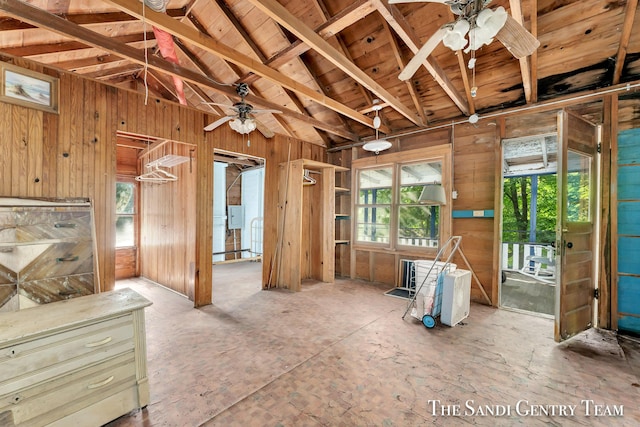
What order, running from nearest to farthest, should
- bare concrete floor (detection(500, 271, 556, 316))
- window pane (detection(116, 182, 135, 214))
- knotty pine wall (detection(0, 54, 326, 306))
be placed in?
1. knotty pine wall (detection(0, 54, 326, 306))
2. bare concrete floor (detection(500, 271, 556, 316))
3. window pane (detection(116, 182, 135, 214))

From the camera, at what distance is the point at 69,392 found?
4.69 feet

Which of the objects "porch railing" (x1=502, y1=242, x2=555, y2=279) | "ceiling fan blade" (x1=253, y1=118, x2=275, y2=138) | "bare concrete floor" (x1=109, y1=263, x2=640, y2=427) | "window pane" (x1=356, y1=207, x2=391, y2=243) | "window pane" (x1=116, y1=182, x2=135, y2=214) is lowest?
"bare concrete floor" (x1=109, y1=263, x2=640, y2=427)

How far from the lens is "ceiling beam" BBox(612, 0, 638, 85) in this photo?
→ 92.4 inches

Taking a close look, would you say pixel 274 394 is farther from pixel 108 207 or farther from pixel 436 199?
pixel 436 199

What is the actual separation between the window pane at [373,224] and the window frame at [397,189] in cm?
7

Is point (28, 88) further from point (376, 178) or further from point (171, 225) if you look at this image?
point (376, 178)

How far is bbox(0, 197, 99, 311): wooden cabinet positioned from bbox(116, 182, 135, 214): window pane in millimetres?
3181

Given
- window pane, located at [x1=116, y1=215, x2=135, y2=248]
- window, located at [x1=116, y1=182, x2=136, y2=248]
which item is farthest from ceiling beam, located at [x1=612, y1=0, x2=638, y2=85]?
window pane, located at [x1=116, y1=215, x2=135, y2=248]

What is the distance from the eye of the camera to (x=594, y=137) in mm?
2965

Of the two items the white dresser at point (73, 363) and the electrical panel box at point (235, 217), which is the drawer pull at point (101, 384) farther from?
the electrical panel box at point (235, 217)

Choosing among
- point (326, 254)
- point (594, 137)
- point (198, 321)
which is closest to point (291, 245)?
point (326, 254)

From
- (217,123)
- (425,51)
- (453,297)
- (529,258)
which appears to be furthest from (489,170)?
(217,123)

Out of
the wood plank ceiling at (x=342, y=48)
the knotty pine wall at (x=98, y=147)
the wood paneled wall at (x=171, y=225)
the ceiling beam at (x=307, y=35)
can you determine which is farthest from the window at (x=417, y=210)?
the wood paneled wall at (x=171, y=225)

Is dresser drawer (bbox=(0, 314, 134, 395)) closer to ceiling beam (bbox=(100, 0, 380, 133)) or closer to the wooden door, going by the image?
ceiling beam (bbox=(100, 0, 380, 133))
